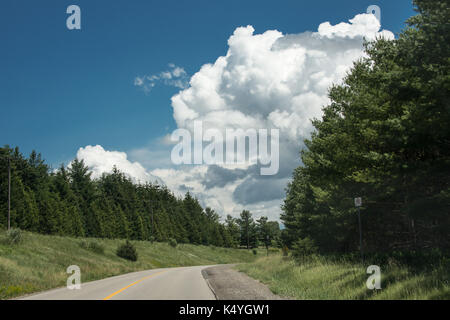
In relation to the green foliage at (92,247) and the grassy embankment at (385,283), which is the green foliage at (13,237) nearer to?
the green foliage at (92,247)

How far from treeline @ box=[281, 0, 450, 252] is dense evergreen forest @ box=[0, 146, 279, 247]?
42.0 meters

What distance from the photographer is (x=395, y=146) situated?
56.6 feet

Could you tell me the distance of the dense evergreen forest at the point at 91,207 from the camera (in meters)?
55.5

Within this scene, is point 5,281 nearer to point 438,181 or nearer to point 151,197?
point 438,181

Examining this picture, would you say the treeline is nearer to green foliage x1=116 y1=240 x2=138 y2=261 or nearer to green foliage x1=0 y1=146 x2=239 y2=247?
green foliage x1=116 y1=240 x2=138 y2=261

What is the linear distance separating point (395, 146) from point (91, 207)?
66.3m

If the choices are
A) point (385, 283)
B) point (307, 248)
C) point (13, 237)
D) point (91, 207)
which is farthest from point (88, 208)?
point (385, 283)

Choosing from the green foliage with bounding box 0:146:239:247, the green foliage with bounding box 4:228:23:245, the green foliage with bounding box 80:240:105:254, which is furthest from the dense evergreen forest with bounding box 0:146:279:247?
the green foliage with bounding box 4:228:23:245

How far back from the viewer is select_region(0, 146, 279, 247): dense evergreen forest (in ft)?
182

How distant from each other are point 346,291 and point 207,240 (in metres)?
110

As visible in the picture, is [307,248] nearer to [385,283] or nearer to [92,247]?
[385,283]

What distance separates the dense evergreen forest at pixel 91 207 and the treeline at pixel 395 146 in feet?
138
